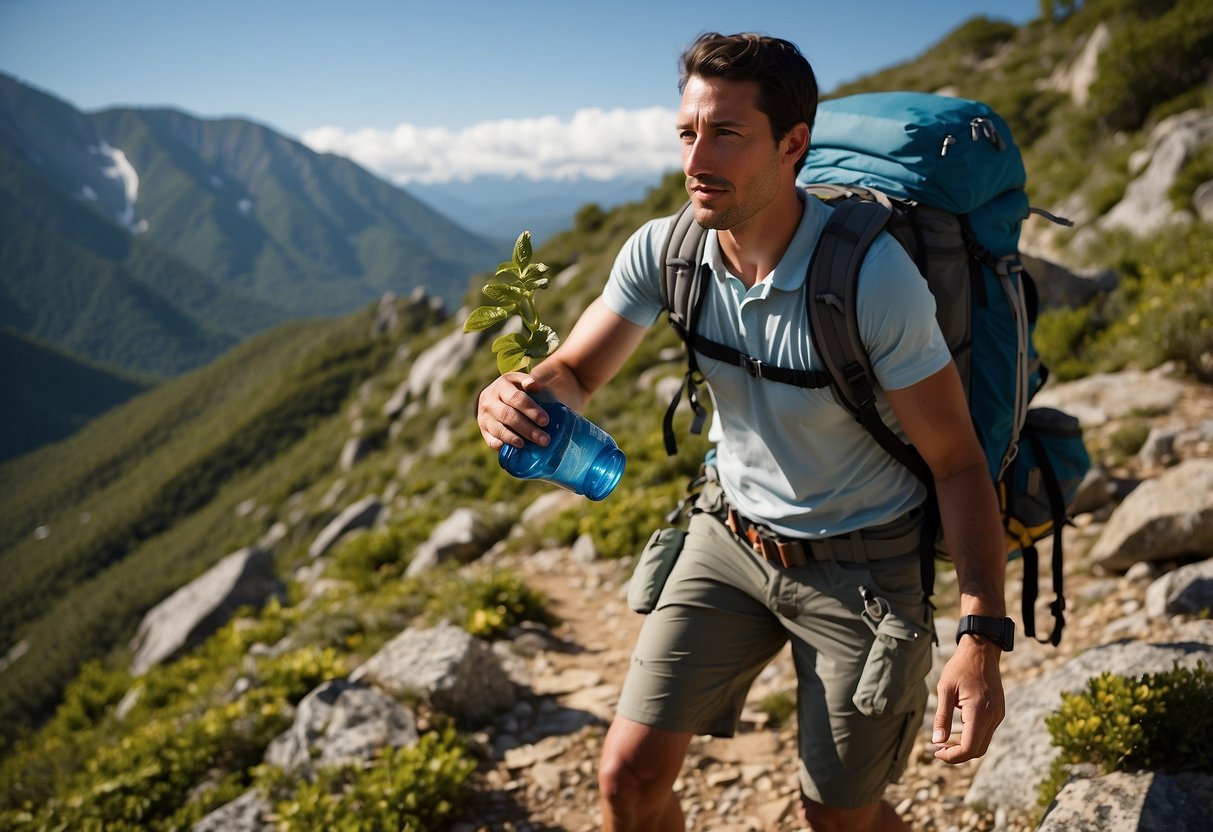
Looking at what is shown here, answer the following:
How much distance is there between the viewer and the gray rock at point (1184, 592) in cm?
424

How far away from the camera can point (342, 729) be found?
4.98m

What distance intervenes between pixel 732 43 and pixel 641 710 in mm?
2196

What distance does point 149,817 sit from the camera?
5266 mm

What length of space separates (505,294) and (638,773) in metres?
1.66

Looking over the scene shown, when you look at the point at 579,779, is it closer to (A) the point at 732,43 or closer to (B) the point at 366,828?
(B) the point at 366,828

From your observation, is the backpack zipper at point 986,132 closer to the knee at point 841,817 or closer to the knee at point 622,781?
the knee at point 841,817

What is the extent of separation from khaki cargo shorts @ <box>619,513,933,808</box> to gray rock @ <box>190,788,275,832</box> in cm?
301

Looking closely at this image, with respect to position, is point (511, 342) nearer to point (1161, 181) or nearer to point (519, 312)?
point (519, 312)

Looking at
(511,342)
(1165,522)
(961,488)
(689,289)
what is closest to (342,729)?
(511,342)

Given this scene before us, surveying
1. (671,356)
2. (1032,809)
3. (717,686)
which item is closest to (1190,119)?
(671,356)

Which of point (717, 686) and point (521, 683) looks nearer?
point (717, 686)

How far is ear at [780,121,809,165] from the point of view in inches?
98.3

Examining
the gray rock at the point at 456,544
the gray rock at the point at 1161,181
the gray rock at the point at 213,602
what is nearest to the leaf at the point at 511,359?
the gray rock at the point at 456,544

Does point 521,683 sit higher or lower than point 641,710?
lower
